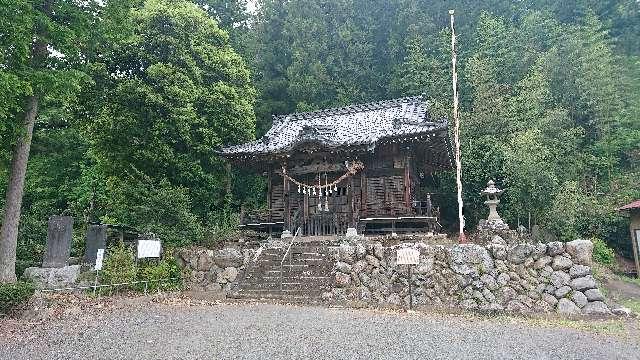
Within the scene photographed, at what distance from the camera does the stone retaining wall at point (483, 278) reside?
10773mm

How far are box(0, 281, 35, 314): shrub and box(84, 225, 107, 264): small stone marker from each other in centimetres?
397

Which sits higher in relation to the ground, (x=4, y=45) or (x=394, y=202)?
(x=4, y=45)

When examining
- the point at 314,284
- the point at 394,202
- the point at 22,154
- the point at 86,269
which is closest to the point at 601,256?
the point at 394,202

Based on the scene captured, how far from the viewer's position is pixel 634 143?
73.4 feet

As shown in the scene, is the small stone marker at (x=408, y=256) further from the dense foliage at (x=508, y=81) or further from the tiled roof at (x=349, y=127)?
the dense foliage at (x=508, y=81)

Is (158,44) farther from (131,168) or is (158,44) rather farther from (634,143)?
(634,143)

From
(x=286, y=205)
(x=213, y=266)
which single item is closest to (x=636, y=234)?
(x=286, y=205)

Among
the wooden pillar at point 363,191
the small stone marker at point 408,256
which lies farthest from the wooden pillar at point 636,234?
the small stone marker at point 408,256

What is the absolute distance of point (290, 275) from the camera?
41.2 feet

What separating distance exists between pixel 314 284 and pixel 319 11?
82.6 ft

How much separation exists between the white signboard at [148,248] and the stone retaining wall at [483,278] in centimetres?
513

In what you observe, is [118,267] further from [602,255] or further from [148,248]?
[602,255]

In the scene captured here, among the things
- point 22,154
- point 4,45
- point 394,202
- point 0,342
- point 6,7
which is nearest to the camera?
point 0,342

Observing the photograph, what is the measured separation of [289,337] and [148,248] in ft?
22.7
